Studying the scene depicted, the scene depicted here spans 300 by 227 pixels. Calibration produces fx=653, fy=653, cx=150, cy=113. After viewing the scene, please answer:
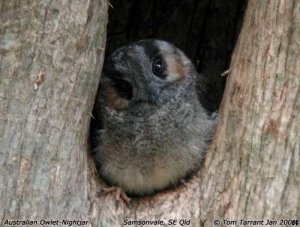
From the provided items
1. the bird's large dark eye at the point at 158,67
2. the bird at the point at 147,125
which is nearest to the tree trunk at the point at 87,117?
the bird at the point at 147,125

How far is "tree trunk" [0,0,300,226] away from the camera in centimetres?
248

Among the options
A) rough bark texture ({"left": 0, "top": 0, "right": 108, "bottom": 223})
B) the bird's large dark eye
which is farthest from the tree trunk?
the bird's large dark eye

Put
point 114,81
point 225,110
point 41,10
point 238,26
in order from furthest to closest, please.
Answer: point 238,26
point 114,81
point 225,110
point 41,10

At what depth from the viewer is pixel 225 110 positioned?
2764 millimetres

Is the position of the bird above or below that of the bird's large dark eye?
below

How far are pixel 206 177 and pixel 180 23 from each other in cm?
122

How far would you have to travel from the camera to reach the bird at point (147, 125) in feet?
9.65

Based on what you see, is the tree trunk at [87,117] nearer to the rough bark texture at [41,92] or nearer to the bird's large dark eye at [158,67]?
Result: the rough bark texture at [41,92]

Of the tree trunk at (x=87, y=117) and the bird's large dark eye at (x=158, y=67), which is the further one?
the bird's large dark eye at (x=158, y=67)

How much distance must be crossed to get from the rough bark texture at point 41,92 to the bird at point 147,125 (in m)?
0.37

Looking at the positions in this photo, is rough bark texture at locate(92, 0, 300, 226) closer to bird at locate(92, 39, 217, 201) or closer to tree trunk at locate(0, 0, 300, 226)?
tree trunk at locate(0, 0, 300, 226)

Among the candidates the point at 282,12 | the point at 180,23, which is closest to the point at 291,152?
the point at 282,12

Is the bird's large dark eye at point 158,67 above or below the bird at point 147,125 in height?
above

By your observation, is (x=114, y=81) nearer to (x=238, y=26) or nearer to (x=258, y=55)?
(x=258, y=55)
